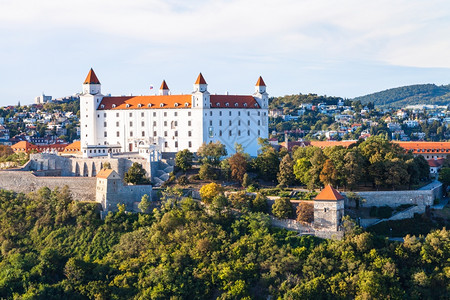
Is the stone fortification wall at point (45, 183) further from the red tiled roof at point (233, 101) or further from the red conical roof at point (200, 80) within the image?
the red tiled roof at point (233, 101)

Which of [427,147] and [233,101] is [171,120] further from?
[427,147]

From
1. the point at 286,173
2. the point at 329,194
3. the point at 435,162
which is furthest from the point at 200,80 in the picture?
the point at 435,162

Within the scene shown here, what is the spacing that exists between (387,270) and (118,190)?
21346 mm

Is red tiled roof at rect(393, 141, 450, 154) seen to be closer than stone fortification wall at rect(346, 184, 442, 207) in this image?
No

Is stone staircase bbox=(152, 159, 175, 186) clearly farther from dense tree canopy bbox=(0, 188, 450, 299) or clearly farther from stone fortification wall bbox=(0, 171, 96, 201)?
dense tree canopy bbox=(0, 188, 450, 299)

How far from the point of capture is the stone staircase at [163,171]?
57.1 metres

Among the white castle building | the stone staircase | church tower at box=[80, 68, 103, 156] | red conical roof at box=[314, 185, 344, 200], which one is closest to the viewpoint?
red conical roof at box=[314, 185, 344, 200]

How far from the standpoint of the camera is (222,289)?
44250mm

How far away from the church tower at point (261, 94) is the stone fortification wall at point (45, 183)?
21.3 meters

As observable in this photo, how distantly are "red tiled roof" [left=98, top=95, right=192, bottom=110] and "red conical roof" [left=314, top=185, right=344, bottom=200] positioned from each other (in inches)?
808

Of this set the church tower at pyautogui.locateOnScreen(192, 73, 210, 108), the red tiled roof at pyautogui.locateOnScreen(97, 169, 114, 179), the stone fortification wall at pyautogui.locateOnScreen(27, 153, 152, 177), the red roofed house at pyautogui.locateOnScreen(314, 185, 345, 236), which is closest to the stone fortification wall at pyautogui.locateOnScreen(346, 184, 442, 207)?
the red roofed house at pyautogui.locateOnScreen(314, 185, 345, 236)

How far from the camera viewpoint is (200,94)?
64750 mm

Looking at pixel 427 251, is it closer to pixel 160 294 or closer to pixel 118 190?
pixel 160 294

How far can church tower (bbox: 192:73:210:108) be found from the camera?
213ft
